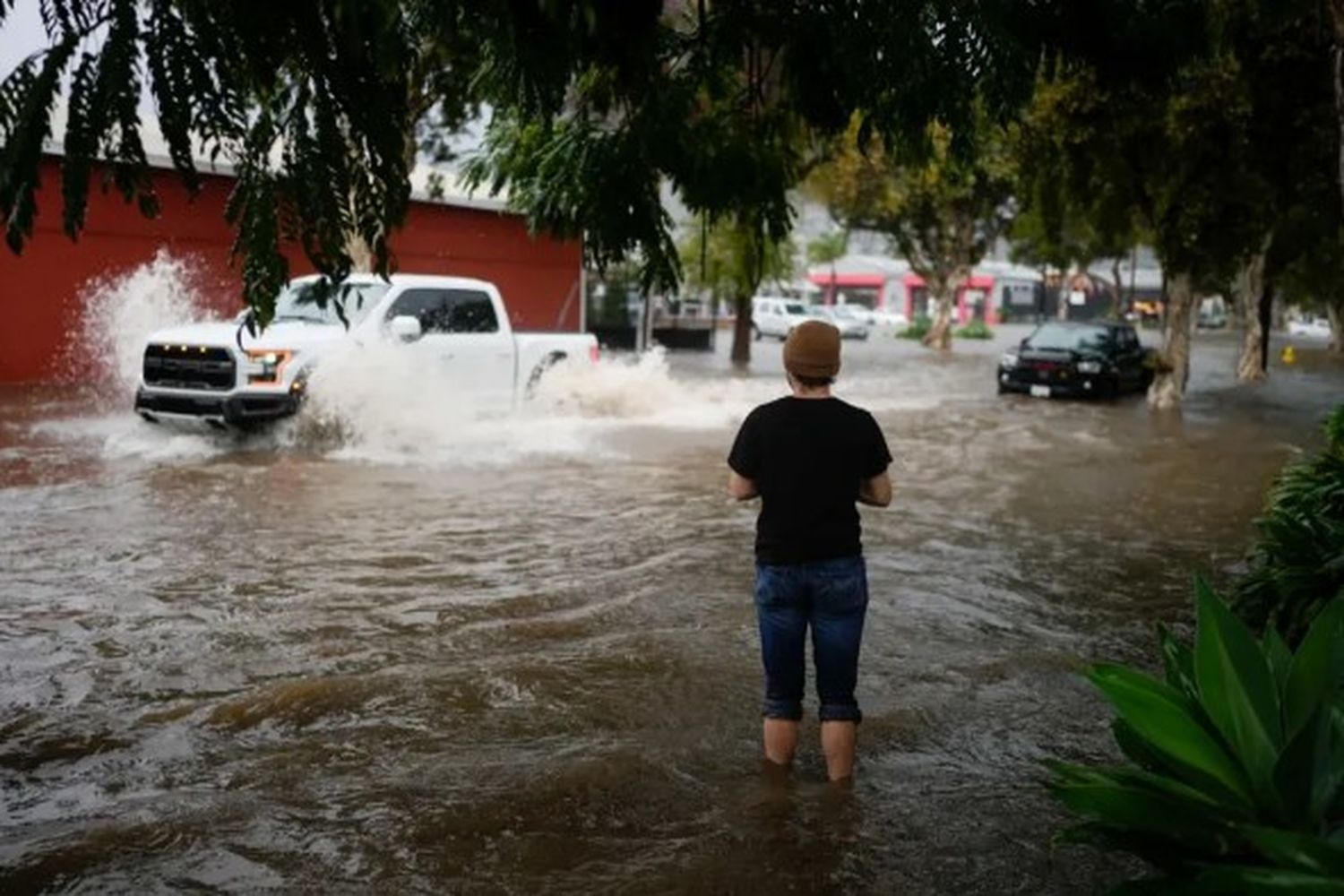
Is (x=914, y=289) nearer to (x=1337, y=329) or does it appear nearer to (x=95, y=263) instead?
(x=1337, y=329)

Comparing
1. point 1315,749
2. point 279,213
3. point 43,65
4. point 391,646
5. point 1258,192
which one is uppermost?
point 1258,192

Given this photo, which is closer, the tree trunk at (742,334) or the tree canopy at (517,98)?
the tree canopy at (517,98)

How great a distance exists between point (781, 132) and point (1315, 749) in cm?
336

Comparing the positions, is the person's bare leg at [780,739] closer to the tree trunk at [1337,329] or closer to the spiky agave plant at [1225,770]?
the spiky agave plant at [1225,770]

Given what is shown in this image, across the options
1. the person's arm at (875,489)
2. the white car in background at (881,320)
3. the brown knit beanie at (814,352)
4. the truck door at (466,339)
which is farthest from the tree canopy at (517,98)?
the white car in background at (881,320)

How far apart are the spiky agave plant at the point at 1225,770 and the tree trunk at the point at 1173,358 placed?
19753 mm

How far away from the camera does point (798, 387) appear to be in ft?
15.0

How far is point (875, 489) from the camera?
456 cm

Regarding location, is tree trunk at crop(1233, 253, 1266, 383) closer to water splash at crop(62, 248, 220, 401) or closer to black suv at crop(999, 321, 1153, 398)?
black suv at crop(999, 321, 1153, 398)

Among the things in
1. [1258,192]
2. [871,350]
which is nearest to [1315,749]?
[1258,192]

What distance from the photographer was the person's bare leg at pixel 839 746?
4.69m

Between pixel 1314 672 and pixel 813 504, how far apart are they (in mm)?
1968

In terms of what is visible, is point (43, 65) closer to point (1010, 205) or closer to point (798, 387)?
point (798, 387)

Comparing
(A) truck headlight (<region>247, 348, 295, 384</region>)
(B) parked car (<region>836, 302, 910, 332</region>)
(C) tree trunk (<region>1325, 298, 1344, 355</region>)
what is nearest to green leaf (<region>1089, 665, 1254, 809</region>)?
(A) truck headlight (<region>247, 348, 295, 384</region>)
